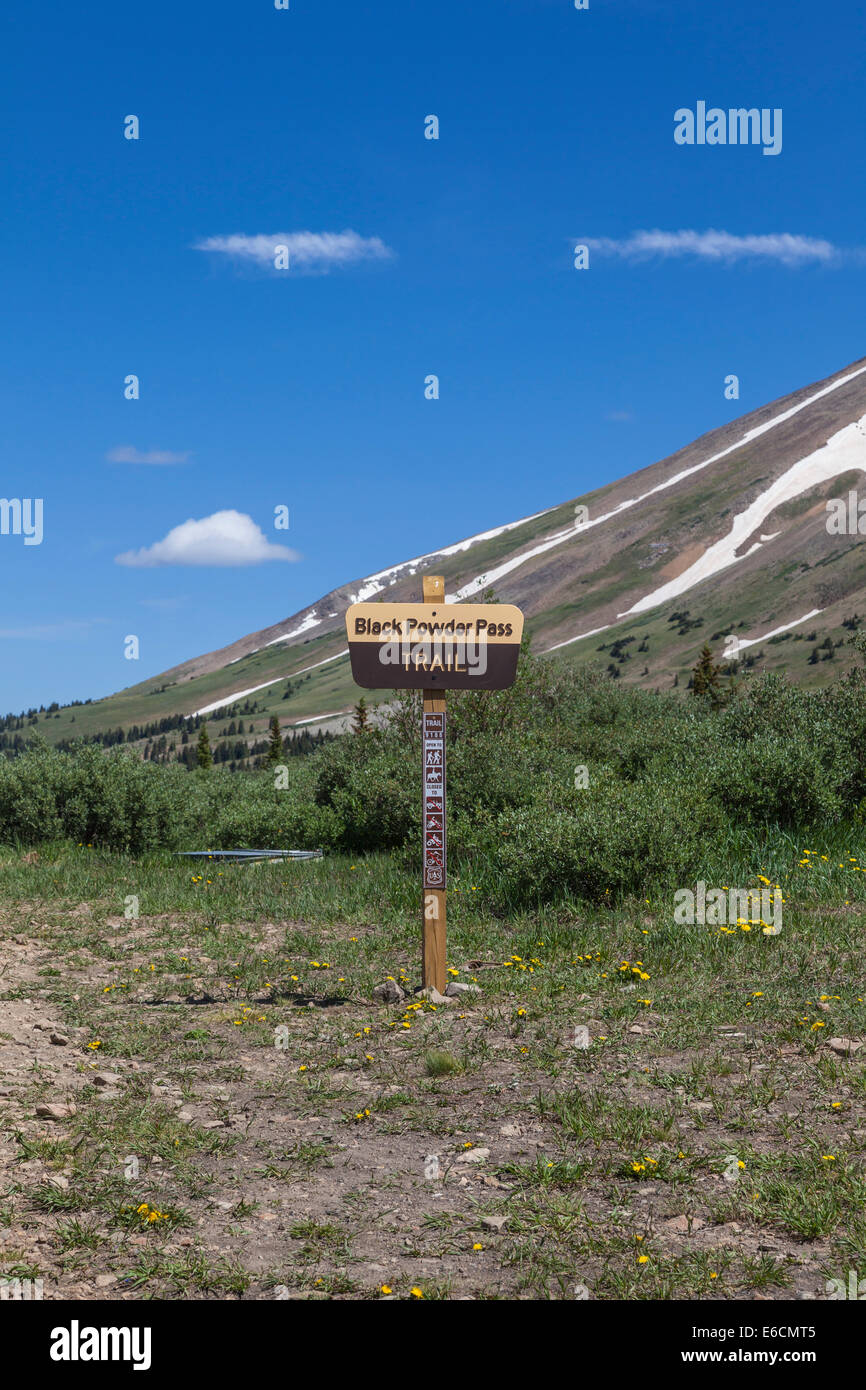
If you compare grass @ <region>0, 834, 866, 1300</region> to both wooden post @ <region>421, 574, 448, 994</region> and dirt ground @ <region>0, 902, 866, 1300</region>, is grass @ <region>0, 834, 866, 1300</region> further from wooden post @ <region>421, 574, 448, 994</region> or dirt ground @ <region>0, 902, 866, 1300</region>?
wooden post @ <region>421, 574, 448, 994</region>

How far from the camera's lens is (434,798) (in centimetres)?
943

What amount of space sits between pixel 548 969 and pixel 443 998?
1.14 m

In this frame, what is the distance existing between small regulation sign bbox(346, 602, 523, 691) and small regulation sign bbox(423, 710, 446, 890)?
0.42m

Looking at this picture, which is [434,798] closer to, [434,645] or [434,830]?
[434,830]

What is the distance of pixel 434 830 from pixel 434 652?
168cm

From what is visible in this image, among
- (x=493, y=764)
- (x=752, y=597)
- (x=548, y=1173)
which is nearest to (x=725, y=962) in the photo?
(x=548, y=1173)

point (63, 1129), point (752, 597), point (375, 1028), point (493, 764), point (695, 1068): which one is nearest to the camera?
point (63, 1129)

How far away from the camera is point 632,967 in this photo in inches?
352

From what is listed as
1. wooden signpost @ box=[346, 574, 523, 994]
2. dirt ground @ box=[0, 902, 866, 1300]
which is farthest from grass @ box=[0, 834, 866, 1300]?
wooden signpost @ box=[346, 574, 523, 994]

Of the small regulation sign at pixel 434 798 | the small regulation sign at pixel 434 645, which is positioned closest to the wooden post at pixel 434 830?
the small regulation sign at pixel 434 798

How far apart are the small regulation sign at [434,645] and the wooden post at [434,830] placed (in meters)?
0.19

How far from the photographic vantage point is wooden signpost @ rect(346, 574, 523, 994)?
9219mm
